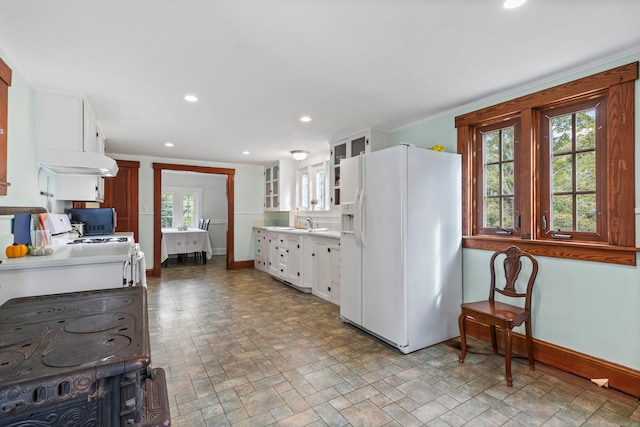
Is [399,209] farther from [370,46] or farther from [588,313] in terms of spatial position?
[588,313]

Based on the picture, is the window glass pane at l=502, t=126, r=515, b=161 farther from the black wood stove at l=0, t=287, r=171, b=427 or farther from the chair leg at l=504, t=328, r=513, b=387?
the black wood stove at l=0, t=287, r=171, b=427

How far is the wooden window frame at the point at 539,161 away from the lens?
2.09 m

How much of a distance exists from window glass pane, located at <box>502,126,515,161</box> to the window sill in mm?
760

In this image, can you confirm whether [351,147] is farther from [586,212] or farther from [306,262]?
[586,212]

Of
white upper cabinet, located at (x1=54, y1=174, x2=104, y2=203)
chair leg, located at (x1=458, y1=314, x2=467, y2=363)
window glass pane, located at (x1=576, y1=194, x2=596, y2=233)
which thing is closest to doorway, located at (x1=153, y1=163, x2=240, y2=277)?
white upper cabinet, located at (x1=54, y1=174, x2=104, y2=203)

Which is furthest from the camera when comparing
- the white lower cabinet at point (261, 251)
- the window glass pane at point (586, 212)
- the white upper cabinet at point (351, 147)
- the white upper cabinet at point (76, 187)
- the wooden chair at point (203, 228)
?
the wooden chair at point (203, 228)

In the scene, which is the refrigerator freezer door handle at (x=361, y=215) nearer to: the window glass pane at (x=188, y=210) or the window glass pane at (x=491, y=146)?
the window glass pane at (x=491, y=146)

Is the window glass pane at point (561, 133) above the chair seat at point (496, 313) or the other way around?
above

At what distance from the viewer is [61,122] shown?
2.73 metres

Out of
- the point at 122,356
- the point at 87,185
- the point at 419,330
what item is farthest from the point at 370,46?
Answer: the point at 87,185

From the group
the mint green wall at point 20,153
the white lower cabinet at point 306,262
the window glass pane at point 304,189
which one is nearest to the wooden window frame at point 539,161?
the white lower cabinet at point 306,262

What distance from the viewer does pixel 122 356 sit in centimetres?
87

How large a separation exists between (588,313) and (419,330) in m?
1.23

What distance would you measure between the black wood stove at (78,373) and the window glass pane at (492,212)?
2949 millimetres
